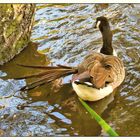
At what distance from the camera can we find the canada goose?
5.27 meters

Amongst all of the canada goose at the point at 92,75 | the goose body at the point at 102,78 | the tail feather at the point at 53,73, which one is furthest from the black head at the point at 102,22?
the tail feather at the point at 53,73

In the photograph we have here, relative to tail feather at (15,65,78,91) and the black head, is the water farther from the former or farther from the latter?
the black head

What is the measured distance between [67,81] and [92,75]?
3.30ft

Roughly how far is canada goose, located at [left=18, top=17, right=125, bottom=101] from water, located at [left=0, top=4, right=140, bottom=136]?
17 cm

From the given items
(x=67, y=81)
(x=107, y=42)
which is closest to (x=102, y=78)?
(x=67, y=81)

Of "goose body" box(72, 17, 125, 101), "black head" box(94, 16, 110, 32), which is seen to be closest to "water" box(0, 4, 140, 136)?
"goose body" box(72, 17, 125, 101)

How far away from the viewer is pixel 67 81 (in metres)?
6.24

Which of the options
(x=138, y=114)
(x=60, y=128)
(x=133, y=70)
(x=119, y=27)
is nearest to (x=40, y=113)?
(x=60, y=128)

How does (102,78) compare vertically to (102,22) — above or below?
below

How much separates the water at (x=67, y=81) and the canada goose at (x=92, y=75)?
0.17 metres

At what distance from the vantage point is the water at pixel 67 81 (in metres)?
5.11

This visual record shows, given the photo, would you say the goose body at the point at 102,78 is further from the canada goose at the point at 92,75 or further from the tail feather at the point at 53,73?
the tail feather at the point at 53,73

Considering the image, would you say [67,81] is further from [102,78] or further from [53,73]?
[102,78]

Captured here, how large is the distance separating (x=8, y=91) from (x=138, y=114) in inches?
70.0
